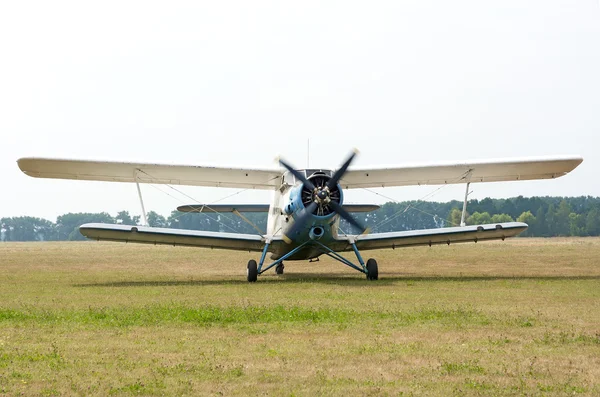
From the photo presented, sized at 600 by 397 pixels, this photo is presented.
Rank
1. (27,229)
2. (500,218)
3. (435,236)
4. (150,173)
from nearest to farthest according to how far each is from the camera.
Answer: (435,236), (150,173), (500,218), (27,229)

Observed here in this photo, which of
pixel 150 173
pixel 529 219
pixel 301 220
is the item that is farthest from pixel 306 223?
pixel 529 219

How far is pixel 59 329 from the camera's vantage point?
11.5 meters

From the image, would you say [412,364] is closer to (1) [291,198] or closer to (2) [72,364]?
(2) [72,364]

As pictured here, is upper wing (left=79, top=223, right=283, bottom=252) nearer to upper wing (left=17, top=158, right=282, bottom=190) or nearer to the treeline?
upper wing (left=17, top=158, right=282, bottom=190)

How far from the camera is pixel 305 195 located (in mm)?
20016

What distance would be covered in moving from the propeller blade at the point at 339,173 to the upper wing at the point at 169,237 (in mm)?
2936

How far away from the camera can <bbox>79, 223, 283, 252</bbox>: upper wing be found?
825 inches

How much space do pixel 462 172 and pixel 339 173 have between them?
224 inches

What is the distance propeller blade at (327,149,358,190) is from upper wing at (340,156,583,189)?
3.06 meters

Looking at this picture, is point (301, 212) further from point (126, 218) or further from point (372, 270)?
point (126, 218)

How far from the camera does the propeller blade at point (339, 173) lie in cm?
1930

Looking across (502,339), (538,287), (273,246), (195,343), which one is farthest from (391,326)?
(273,246)

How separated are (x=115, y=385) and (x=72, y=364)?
1.23m

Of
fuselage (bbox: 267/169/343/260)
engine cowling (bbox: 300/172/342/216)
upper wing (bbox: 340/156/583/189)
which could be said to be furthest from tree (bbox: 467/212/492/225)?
engine cowling (bbox: 300/172/342/216)
